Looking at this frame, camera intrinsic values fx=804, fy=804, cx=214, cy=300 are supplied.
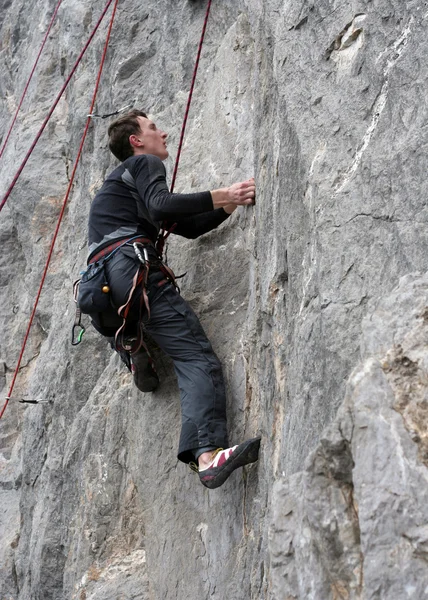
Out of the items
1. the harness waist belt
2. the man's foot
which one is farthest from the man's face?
the man's foot

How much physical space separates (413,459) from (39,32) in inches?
363

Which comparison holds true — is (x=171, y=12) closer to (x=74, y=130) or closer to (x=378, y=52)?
(x=74, y=130)

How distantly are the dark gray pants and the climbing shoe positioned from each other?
0.15m

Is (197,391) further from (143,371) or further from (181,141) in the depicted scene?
(181,141)

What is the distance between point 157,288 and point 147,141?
3.72ft

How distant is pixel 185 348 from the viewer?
4746 mm

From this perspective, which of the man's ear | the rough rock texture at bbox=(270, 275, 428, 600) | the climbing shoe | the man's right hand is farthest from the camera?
the man's ear

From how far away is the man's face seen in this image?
17.6 ft

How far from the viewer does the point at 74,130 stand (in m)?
8.37

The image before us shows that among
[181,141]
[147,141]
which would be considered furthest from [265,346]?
[181,141]

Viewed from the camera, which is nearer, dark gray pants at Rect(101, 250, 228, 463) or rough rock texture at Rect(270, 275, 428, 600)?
rough rock texture at Rect(270, 275, 428, 600)

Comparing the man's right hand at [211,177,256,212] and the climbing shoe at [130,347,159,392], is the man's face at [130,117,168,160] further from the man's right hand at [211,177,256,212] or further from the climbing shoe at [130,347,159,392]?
the climbing shoe at [130,347,159,392]

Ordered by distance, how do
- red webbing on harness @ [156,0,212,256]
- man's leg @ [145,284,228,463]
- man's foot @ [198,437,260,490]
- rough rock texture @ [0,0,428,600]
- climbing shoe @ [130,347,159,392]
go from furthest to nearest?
red webbing on harness @ [156,0,212,256], climbing shoe @ [130,347,159,392], man's leg @ [145,284,228,463], man's foot @ [198,437,260,490], rough rock texture @ [0,0,428,600]

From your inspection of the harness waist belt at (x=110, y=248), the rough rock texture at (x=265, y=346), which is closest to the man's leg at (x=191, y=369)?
the rough rock texture at (x=265, y=346)
